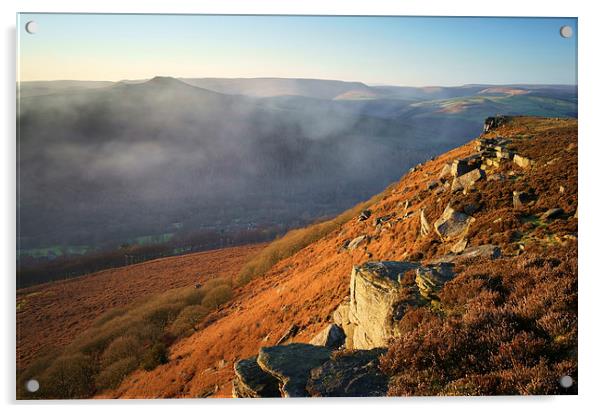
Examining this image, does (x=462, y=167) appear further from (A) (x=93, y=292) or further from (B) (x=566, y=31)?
(A) (x=93, y=292)

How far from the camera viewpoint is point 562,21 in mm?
6801

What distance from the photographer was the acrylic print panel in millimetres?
4797

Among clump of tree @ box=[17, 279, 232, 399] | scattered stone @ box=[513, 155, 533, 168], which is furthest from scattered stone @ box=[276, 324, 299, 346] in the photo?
scattered stone @ box=[513, 155, 533, 168]

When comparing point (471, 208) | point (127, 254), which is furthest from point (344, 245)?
point (127, 254)

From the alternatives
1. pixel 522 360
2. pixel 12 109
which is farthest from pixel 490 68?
pixel 12 109

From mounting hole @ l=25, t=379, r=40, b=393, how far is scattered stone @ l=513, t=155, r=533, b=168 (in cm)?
988

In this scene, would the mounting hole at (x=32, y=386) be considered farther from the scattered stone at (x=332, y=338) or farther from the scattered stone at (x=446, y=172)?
the scattered stone at (x=446, y=172)

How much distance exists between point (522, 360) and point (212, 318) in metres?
6.53

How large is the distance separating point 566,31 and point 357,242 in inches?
237

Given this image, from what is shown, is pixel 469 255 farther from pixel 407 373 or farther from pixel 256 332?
pixel 256 332

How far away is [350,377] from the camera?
4637 millimetres
